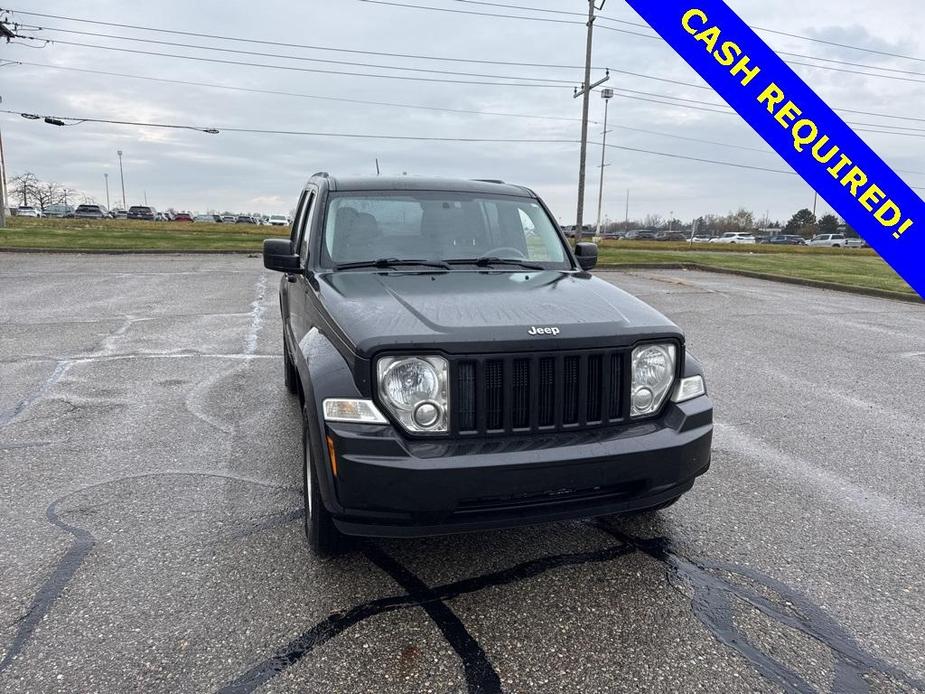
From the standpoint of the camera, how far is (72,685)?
7.49ft

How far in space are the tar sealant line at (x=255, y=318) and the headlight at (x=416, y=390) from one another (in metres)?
5.32

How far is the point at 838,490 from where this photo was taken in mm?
4078

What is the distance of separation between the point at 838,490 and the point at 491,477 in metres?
2.70

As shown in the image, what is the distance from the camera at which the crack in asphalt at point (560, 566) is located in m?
2.38

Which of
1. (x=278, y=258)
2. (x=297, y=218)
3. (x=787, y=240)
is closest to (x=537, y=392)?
(x=278, y=258)

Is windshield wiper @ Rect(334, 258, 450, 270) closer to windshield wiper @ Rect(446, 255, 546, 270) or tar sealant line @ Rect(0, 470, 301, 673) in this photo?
windshield wiper @ Rect(446, 255, 546, 270)

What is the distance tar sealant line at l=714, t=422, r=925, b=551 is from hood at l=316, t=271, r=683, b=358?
5.79 feet

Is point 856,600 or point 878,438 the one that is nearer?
point 856,600

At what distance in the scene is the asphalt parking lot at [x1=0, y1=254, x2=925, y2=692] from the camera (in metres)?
2.41

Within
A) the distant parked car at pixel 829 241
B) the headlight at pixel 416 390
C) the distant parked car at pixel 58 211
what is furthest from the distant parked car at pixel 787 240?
the distant parked car at pixel 58 211

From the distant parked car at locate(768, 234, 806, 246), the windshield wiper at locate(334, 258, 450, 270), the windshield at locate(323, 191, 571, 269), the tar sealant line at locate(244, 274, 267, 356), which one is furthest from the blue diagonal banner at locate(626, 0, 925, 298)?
the distant parked car at locate(768, 234, 806, 246)

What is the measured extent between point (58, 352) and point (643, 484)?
707cm

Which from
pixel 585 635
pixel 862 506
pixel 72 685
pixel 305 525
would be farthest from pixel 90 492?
pixel 862 506

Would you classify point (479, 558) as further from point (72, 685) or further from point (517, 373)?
point (72, 685)
